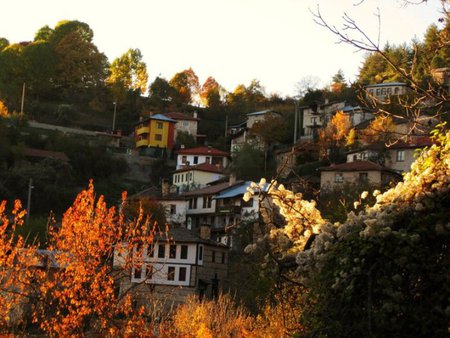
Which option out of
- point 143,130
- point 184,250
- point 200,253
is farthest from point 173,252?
point 143,130

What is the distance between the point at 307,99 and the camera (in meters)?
80.3

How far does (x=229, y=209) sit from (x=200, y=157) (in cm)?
1863

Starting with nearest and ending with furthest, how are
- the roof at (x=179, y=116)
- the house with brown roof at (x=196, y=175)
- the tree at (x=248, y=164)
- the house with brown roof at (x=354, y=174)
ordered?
the house with brown roof at (x=354, y=174) < the tree at (x=248, y=164) < the house with brown roof at (x=196, y=175) < the roof at (x=179, y=116)

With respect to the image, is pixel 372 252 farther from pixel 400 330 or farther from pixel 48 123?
pixel 48 123

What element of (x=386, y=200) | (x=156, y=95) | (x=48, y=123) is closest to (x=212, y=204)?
(x=48, y=123)

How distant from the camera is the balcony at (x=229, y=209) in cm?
5606

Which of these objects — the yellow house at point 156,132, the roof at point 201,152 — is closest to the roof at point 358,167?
the roof at point 201,152

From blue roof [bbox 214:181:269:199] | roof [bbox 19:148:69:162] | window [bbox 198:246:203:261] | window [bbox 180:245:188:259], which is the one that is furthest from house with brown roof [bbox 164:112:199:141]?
window [bbox 198:246:203:261]

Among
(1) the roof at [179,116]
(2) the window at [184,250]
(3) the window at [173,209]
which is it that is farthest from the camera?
(1) the roof at [179,116]

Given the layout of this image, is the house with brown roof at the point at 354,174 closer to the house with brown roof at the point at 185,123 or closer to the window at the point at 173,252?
the window at the point at 173,252

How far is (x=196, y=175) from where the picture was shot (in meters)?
69.4

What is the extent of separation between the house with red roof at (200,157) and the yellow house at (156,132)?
6052 mm

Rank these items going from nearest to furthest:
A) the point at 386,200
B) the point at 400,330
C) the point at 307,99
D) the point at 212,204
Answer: the point at 400,330 < the point at 386,200 < the point at 212,204 < the point at 307,99

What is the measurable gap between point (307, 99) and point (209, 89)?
2039 cm
